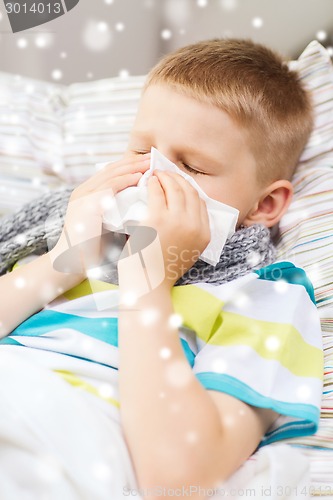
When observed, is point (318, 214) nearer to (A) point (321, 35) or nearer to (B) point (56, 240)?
(B) point (56, 240)

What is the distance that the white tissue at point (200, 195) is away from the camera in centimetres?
101

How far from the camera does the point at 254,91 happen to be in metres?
1.18

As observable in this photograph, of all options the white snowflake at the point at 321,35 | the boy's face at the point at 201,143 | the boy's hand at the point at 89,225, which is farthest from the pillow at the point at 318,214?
the boy's hand at the point at 89,225

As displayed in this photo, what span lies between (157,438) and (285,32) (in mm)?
1326

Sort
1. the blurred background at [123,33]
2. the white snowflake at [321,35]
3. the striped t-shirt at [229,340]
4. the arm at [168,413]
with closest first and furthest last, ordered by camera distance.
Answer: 1. the arm at [168,413]
2. the striped t-shirt at [229,340]
3. the white snowflake at [321,35]
4. the blurred background at [123,33]

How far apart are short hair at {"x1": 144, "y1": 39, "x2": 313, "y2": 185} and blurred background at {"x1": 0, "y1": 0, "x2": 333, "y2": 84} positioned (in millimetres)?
481

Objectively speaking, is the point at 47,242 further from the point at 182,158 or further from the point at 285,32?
the point at 285,32

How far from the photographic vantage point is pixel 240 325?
2.99 feet

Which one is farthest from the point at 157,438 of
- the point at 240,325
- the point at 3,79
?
the point at 3,79

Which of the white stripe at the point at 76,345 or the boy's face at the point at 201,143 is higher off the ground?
the boy's face at the point at 201,143

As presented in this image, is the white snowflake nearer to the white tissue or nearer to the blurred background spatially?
the blurred background

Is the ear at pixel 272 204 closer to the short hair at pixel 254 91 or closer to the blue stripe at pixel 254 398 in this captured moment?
the short hair at pixel 254 91

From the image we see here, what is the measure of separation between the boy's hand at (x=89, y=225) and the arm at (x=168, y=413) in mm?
150

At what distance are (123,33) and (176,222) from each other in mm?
1151
